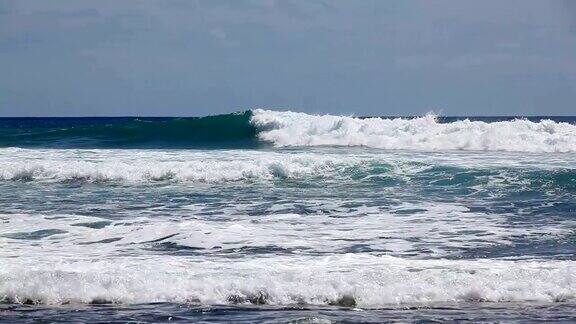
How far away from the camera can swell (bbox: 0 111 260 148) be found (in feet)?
113

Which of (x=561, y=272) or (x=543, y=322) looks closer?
(x=543, y=322)

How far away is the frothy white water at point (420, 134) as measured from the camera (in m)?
29.4

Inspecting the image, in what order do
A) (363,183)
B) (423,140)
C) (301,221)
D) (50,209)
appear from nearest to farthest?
(301,221), (50,209), (363,183), (423,140)

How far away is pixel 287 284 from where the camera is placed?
859cm

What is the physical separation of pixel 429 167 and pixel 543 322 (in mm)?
13089

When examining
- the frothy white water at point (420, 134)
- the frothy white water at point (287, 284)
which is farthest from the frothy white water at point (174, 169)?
the frothy white water at point (287, 284)

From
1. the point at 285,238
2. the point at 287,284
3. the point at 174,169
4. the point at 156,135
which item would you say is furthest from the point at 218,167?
the point at 156,135

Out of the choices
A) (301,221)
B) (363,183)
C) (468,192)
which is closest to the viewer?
(301,221)

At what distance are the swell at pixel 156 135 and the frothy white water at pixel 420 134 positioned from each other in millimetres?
1235

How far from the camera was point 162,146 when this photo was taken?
34.5 metres

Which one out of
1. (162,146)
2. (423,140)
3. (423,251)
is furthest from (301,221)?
(162,146)

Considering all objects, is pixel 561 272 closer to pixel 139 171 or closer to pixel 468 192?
pixel 468 192

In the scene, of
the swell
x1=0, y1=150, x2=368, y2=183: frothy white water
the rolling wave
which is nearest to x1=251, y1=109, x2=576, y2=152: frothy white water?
the rolling wave

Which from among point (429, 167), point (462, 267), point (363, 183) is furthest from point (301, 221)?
point (429, 167)
